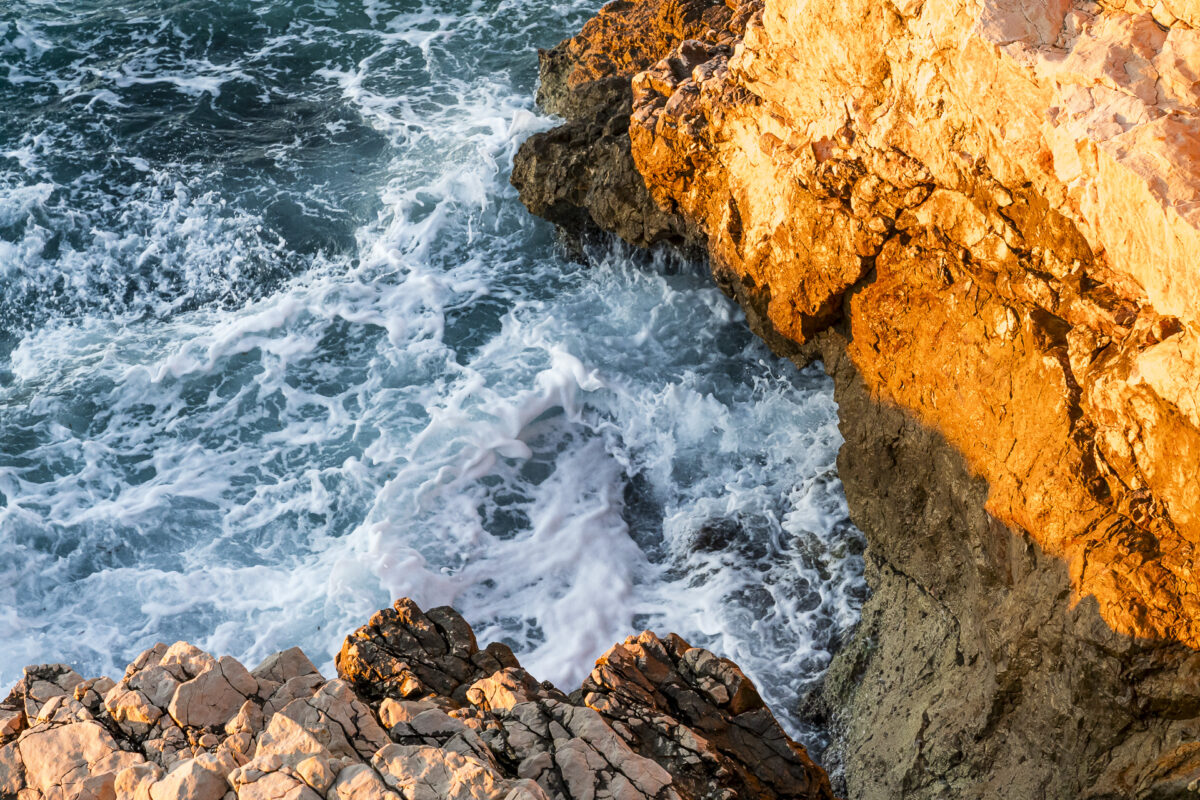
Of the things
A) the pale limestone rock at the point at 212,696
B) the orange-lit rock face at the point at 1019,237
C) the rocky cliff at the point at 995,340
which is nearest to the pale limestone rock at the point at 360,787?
the pale limestone rock at the point at 212,696

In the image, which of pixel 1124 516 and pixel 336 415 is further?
pixel 336 415

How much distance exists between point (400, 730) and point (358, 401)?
7980 mm

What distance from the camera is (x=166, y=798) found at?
609cm

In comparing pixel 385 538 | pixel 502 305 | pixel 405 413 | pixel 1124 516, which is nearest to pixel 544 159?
pixel 502 305

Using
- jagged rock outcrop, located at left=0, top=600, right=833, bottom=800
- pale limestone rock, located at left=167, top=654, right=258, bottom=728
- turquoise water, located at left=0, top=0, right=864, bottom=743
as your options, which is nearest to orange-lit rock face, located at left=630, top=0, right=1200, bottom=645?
turquoise water, located at left=0, top=0, right=864, bottom=743

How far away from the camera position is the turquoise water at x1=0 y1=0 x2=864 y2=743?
11391 millimetres

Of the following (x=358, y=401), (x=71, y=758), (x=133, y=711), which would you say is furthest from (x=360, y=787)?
(x=358, y=401)

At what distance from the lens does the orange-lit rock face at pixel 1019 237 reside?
6.80 meters

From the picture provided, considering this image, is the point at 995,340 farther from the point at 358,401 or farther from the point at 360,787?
the point at 358,401

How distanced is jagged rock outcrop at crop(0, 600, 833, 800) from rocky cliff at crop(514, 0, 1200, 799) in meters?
2.21

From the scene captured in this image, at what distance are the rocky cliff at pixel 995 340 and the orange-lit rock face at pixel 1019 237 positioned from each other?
22 mm

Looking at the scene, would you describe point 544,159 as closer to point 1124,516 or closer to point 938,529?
point 938,529

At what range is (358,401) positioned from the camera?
14062 millimetres

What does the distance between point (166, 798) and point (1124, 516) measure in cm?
714
